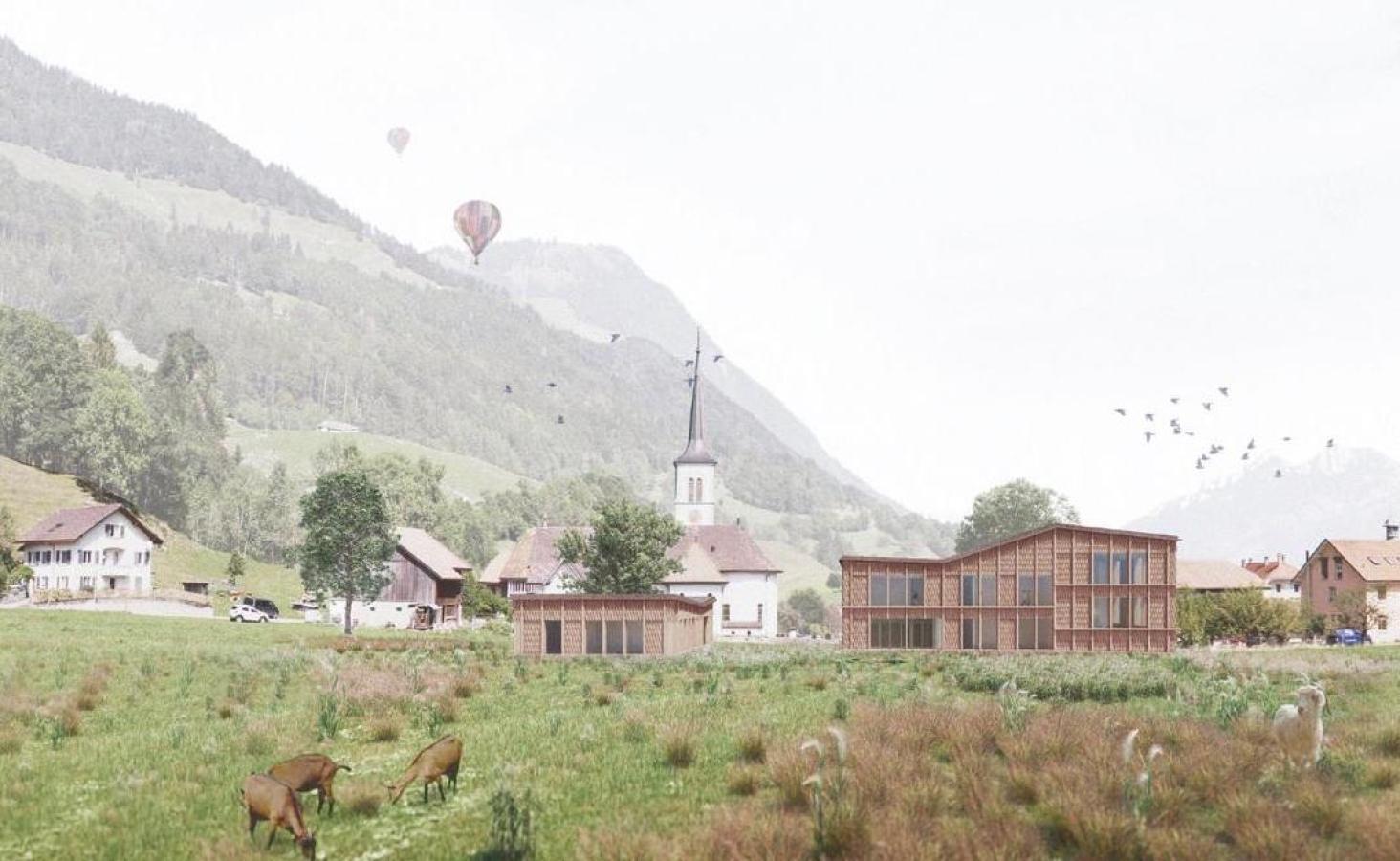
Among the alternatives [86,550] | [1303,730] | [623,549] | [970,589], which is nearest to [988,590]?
[970,589]

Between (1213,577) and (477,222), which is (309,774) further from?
(1213,577)

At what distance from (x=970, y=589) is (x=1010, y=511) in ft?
293

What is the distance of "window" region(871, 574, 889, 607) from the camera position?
6712 cm

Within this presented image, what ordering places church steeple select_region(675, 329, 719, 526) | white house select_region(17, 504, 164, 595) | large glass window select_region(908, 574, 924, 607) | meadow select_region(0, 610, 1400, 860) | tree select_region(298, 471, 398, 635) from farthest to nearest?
1. church steeple select_region(675, 329, 719, 526)
2. white house select_region(17, 504, 164, 595)
3. tree select_region(298, 471, 398, 635)
4. large glass window select_region(908, 574, 924, 607)
5. meadow select_region(0, 610, 1400, 860)

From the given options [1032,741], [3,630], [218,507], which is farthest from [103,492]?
[1032,741]

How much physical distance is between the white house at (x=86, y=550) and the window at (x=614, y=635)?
178 feet

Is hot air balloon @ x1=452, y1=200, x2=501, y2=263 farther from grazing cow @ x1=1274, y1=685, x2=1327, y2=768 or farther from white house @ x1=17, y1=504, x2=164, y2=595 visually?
grazing cow @ x1=1274, y1=685, x2=1327, y2=768

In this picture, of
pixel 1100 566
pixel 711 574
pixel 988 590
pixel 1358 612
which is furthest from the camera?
pixel 711 574

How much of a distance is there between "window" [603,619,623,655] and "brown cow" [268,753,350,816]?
44.7 m

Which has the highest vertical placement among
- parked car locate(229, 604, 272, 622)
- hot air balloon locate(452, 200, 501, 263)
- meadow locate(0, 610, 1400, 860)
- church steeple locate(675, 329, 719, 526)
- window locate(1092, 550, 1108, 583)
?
hot air balloon locate(452, 200, 501, 263)

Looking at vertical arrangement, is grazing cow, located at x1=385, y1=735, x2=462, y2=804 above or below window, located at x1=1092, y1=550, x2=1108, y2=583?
below

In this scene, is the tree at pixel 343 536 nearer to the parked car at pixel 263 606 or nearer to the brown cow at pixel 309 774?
the parked car at pixel 263 606

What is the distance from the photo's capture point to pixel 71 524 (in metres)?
101

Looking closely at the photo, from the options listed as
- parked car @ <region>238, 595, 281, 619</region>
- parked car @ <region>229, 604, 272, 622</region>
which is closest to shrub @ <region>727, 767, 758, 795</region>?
parked car @ <region>229, 604, 272, 622</region>
